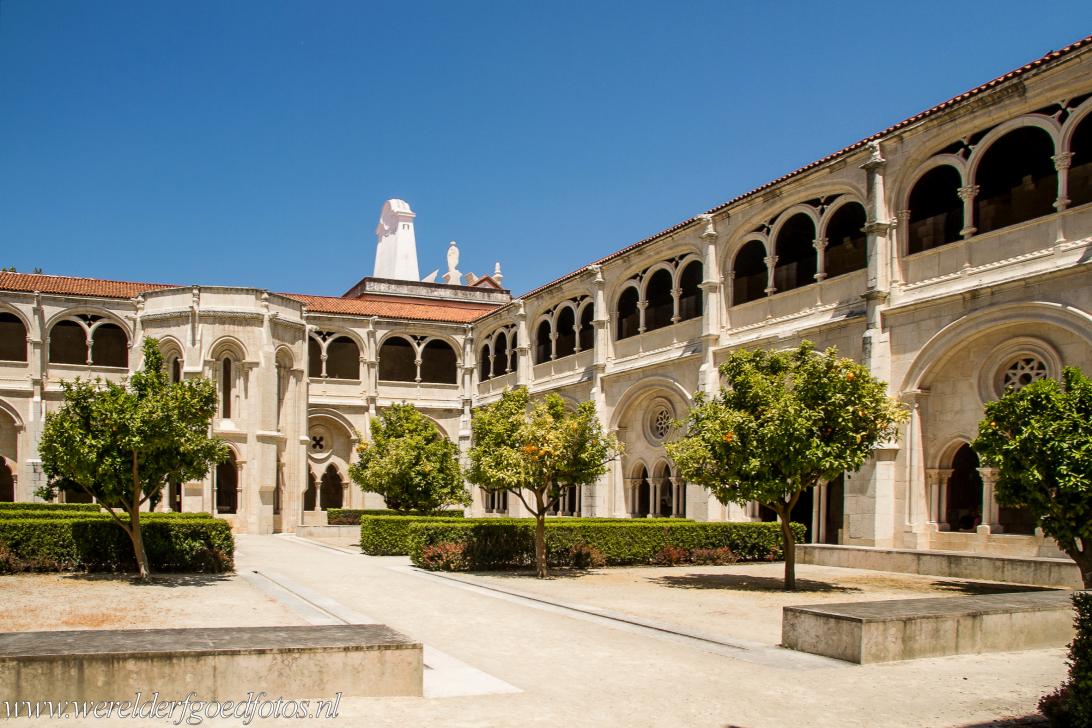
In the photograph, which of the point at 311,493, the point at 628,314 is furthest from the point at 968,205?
the point at 311,493

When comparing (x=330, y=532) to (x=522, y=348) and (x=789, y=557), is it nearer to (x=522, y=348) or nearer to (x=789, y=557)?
(x=522, y=348)

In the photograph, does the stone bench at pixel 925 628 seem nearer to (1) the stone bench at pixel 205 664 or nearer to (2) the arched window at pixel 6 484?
(1) the stone bench at pixel 205 664

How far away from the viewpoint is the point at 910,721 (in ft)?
25.9

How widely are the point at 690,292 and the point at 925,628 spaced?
25.5 metres

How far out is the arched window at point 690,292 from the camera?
112 feet

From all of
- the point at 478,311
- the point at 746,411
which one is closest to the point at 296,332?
the point at 478,311

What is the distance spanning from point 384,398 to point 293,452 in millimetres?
7967

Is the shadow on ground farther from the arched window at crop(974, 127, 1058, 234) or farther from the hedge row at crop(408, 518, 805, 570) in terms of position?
the arched window at crop(974, 127, 1058, 234)

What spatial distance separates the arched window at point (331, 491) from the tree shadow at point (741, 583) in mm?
31735

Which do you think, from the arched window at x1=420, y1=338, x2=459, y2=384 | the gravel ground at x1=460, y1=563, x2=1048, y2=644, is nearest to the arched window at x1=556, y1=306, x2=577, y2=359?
the arched window at x1=420, y1=338, x2=459, y2=384

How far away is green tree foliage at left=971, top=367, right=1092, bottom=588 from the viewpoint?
45.7 ft

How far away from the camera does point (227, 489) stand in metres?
43.6

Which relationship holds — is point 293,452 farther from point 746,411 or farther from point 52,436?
point 746,411

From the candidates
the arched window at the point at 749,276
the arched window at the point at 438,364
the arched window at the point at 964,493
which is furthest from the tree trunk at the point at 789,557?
the arched window at the point at 438,364
